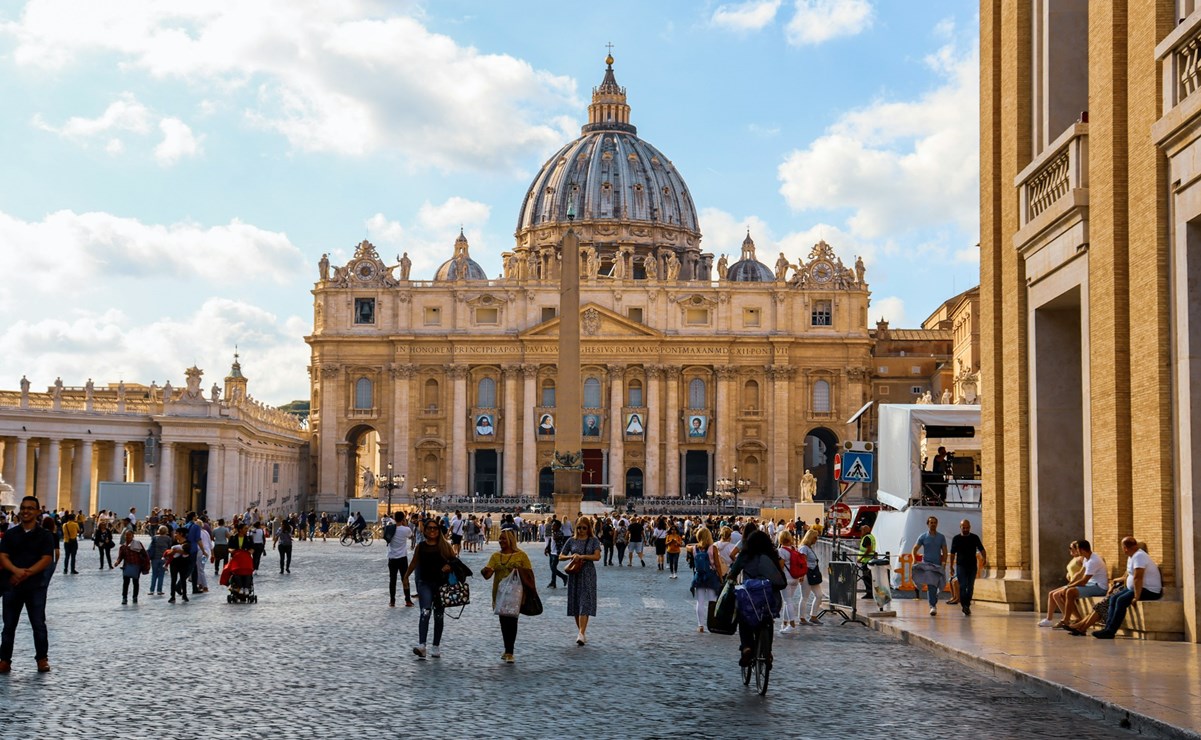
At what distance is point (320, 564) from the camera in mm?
37938

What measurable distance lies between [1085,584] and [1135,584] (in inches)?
49.8

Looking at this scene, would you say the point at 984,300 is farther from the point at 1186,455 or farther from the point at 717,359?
the point at 717,359

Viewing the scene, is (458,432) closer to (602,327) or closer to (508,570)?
(602,327)

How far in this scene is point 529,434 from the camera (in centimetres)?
9594

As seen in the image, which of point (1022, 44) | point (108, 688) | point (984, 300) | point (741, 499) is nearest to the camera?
point (108, 688)

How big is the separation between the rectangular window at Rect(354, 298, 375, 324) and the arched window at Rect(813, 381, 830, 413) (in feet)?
91.7

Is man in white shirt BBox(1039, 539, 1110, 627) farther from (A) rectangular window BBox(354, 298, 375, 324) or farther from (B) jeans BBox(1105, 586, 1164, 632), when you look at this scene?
(A) rectangular window BBox(354, 298, 375, 324)

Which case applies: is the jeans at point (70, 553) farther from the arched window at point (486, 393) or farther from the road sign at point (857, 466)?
the arched window at point (486, 393)

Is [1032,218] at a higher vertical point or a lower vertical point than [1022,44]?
lower

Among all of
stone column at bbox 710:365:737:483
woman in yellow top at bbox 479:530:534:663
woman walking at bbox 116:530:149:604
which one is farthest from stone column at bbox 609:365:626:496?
woman in yellow top at bbox 479:530:534:663

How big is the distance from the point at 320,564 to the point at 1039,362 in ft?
75.3

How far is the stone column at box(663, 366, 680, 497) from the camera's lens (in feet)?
313

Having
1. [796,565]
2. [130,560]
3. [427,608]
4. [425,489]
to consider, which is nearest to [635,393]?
[425,489]

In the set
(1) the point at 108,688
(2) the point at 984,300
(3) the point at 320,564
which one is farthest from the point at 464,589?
(3) the point at 320,564
